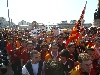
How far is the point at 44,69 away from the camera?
526cm

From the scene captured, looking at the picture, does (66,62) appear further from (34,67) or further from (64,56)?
(34,67)

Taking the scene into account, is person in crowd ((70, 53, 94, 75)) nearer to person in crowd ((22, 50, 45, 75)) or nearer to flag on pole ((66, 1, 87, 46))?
person in crowd ((22, 50, 45, 75))

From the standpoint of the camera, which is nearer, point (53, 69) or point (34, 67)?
point (53, 69)

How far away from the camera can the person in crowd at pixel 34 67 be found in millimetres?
5242

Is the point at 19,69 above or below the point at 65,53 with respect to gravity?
below

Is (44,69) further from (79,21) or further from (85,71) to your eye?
(79,21)

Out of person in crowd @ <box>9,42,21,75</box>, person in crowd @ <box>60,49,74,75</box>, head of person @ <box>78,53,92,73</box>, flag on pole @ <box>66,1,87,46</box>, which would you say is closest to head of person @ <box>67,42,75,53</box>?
person in crowd @ <box>60,49,74,75</box>

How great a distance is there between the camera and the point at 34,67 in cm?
534

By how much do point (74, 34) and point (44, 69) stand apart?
4.55 metres

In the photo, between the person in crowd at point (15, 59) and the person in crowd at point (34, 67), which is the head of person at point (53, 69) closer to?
the person in crowd at point (34, 67)

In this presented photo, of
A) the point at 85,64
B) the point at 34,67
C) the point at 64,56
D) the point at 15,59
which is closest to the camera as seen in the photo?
the point at 85,64

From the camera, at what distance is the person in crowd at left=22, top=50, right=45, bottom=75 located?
5.24m

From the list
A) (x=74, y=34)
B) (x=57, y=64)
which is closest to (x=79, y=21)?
(x=74, y=34)

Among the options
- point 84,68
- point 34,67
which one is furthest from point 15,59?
point 84,68
